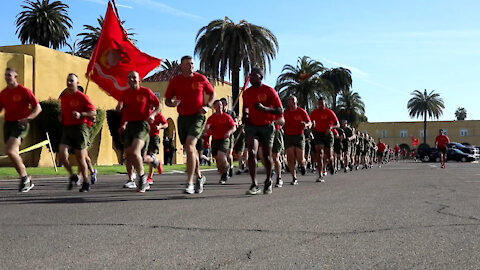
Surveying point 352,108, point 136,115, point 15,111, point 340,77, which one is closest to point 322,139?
point 136,115

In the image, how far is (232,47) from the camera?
32.3m

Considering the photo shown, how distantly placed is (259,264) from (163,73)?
1984 inches

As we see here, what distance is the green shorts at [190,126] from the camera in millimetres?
8328

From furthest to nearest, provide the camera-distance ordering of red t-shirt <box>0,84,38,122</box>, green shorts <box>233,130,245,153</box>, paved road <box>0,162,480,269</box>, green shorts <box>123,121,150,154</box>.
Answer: green shorts <box>233,130,245,153</box>, red t-shirt <box>0,84,38,122</box>, green shorts <box>123,121,150,154</box>, paved road <box>0,162,480,269</box>

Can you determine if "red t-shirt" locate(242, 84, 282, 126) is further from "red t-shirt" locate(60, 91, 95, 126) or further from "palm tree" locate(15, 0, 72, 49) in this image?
"palm tree" locate(15, 0, 72, 49)

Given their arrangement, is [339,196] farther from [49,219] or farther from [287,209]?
[49,219]

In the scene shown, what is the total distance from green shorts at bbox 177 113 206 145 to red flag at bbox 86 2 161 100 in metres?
7.65

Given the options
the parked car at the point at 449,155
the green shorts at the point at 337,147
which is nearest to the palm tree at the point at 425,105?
the parked car at the point at 449,155

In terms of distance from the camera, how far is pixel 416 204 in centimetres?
725

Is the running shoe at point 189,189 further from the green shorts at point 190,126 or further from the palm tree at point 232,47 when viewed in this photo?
the palm tree at point 232,47

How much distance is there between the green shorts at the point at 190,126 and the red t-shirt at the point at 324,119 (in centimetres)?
624

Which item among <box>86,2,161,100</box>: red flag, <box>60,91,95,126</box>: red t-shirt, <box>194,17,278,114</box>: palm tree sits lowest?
<box>60,91,95,126</box>: red t-shirt

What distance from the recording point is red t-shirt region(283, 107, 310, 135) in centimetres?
1191

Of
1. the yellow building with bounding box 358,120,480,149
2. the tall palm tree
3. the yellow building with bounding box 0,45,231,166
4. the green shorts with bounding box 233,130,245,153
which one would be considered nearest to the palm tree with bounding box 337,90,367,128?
the tall palm tree
